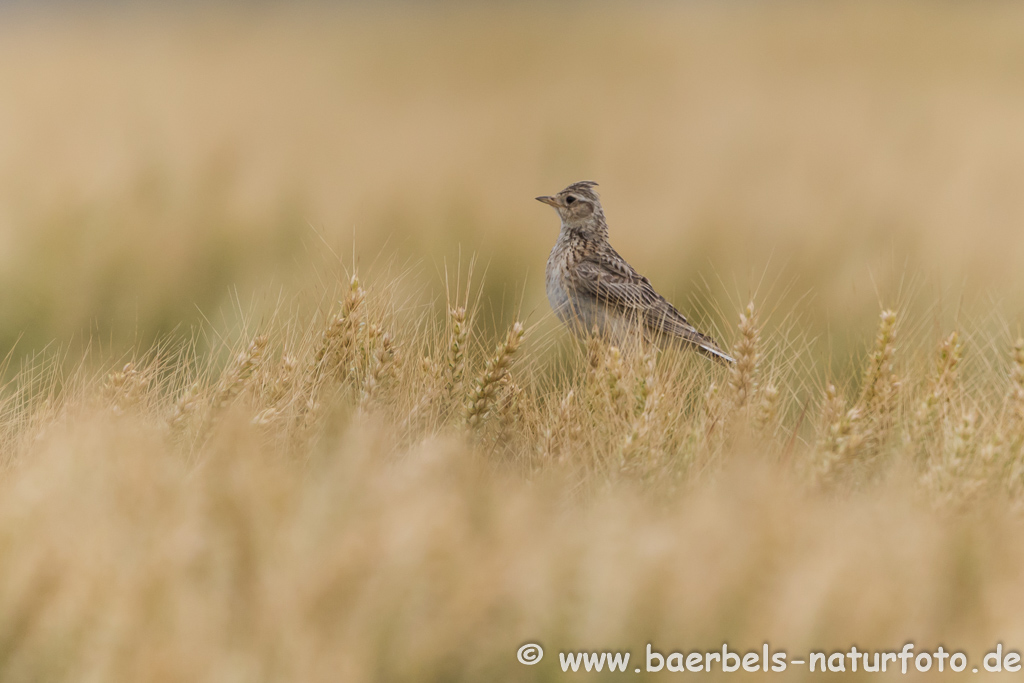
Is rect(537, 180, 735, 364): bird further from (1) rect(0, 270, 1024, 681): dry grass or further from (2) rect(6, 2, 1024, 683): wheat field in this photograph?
(1) rect(0, 270, 1024, 681): dry grass

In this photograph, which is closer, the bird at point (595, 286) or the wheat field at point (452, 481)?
the wheat field at point (452, 481)

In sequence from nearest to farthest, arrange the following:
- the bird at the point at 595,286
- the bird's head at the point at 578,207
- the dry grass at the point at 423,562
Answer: the dry grass at the point at 423,562 < the bird at the point at 595,286 < the bird's head at the point at 578,207

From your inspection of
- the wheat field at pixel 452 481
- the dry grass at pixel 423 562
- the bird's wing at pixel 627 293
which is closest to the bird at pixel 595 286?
the bird's wing at pixel 627 293

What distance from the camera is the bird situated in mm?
4781

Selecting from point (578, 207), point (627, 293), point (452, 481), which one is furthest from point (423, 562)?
point (578, 207)

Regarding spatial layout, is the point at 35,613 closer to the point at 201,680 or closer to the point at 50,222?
the point at 201,680

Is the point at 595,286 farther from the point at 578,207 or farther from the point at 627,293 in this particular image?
the point at 578,207

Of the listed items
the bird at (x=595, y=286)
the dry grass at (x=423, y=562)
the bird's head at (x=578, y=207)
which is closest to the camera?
the dry grass at (x=423, y=562)

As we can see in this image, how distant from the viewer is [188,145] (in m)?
8.10

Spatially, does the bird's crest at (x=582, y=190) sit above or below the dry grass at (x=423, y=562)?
above

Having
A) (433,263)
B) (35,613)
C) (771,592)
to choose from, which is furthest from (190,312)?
(771,592)

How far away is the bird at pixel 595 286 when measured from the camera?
4781 mm

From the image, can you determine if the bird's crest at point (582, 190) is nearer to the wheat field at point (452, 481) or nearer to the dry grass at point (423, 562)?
the wheat field at point (452, 481)

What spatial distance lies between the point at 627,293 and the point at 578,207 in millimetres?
727
